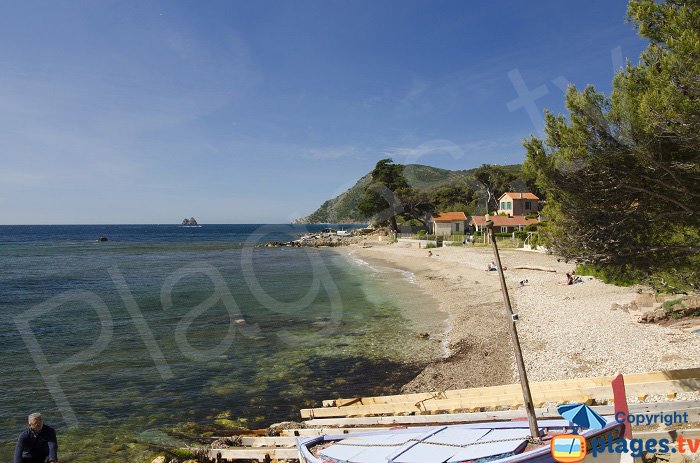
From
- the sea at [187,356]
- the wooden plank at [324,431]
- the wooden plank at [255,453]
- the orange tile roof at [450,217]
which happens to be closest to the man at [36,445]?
the sea at [187,356]

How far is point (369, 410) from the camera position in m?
11.5

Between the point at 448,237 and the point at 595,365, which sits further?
the point at 448,237

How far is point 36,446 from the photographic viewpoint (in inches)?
335

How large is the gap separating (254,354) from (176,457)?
899 cm

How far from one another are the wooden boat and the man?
471 centimetres

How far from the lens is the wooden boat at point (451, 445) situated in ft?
22.3

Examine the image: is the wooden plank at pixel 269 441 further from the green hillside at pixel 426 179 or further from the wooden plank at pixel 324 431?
the green hillside at pixel 426 179

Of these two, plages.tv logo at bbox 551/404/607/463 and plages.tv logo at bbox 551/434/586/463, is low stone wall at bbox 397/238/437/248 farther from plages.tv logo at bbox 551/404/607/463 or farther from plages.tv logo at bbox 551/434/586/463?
plages.tv logo at bbox 551/434/586/463

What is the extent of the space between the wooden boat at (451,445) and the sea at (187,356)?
5.25 meters

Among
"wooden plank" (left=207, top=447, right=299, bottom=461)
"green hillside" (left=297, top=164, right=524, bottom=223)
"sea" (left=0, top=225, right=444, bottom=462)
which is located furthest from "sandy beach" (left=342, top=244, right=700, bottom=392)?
"green hillside" (left=297, top=164, right=524, bottom=223)

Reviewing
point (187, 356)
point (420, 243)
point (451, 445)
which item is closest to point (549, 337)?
point (451, 445)

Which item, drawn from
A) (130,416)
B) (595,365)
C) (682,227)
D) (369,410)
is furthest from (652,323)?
(130,416)

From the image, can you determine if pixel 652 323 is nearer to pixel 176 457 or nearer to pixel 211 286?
pixel 176 457

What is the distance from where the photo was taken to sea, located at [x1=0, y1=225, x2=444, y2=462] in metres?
13.3
